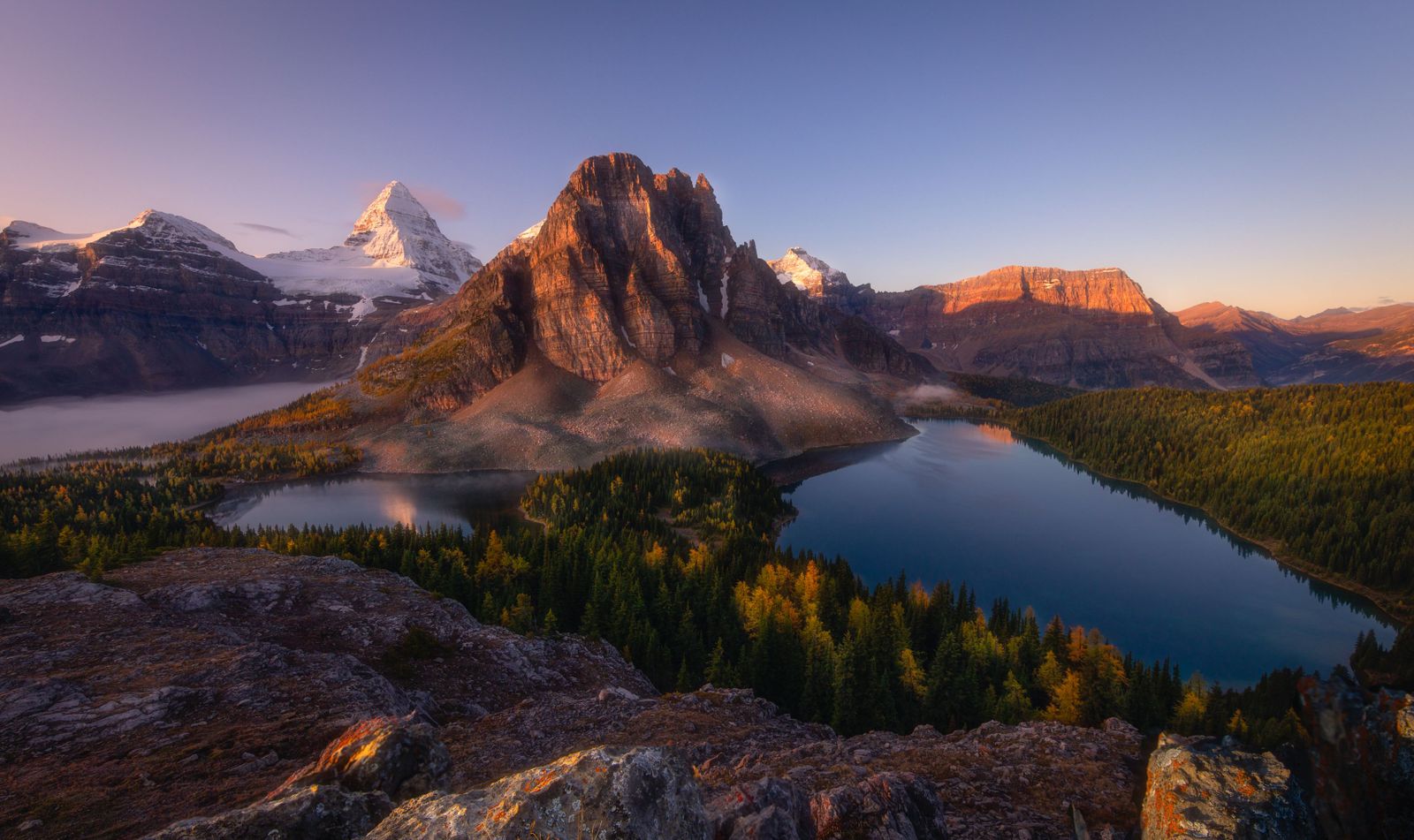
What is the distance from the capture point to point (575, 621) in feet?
150

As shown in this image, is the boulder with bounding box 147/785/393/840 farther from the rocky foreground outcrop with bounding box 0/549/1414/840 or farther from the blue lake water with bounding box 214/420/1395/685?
the blue lake water with bounding box 214/420/1395/685

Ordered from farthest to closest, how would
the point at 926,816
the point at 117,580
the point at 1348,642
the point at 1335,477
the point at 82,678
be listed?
the point at 1335,477, the point at 1348,642, the point at 117,580, the point at 82,678, the point at 926,816

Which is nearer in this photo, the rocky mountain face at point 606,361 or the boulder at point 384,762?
the boulder at point 384,762

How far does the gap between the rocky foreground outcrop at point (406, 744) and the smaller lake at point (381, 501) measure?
171 ft

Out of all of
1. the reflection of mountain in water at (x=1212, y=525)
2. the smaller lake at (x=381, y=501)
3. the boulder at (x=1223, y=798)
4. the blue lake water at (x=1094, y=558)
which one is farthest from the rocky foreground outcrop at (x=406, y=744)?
the reflection of mountain in water at (x=1212, y=525)

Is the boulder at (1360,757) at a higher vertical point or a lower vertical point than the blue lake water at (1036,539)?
higher

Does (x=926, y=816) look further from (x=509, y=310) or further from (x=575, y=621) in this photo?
(x=509, y=310)

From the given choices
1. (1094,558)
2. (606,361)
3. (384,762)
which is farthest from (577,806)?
(606,361)

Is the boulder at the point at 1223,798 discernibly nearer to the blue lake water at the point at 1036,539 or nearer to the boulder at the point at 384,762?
the boulder at the point at 384,762

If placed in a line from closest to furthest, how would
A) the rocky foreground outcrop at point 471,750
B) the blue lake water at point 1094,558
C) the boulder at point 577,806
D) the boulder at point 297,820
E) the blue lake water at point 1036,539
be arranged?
the boulder at point 577,806 < the boulder at point 297,820 < the rocky foreground outcrop at point 471,750 < the blue lake water at point 1094,558 < the blue lake water at point 1036,539

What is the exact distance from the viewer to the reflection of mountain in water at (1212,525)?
191ft

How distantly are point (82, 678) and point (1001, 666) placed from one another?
142 feet

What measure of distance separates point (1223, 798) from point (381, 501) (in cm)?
10913

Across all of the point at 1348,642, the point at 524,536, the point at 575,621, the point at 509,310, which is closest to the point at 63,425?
the point at 509,310
